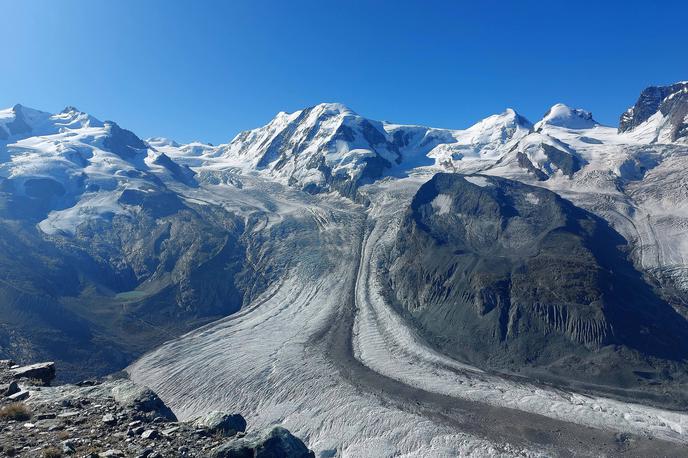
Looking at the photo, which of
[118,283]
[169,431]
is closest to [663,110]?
[118,283]

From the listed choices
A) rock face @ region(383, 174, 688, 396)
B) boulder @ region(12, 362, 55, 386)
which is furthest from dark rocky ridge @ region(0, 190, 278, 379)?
boulder @ region(12, 362, 55, 386)

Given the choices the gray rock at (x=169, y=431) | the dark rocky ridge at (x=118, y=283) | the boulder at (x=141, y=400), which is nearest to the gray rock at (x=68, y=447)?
the gray rock at (x=169, y=431)

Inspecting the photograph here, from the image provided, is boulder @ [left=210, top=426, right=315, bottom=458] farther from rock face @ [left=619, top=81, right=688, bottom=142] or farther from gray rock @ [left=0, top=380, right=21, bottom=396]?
rock face @ [left=619, top=81, right=688, bottom=142]

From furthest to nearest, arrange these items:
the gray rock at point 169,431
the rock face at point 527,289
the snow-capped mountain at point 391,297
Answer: the rock face at point 527,289, the snow-capped mountain at point 391,297, the gray rock at point 169,431

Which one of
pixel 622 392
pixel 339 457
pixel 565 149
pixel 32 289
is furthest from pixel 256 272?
pixel 565 149

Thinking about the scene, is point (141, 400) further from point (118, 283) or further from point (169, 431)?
point (118, 283)

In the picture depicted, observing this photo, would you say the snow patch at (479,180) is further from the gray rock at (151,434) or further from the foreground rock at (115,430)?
the gray rock at (151,434)

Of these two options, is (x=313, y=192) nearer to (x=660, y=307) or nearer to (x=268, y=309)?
(x=268, y=309)
